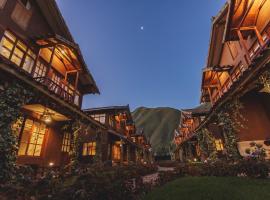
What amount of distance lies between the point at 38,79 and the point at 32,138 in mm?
3926

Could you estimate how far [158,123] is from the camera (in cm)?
12650

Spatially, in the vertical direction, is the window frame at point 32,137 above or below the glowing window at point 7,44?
below

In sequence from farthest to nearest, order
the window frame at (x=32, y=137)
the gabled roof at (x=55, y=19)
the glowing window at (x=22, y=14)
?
the gabled roof at (x=55, y=19) < the window frame at (x=32, y=137) < the glowing window at (x=22, y=14)

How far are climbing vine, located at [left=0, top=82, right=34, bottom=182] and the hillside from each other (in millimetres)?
95915

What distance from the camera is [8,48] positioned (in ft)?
28.9

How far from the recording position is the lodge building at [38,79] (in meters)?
6.25

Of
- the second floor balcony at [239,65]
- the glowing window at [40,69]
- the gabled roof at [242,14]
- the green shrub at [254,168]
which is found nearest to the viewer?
the green shrub at [254,168]

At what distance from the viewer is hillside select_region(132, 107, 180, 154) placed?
106 meters

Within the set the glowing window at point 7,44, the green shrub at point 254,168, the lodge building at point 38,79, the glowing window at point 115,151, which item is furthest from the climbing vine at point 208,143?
the glowing window at point 7,44

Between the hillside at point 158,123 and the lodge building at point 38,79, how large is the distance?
89919mm

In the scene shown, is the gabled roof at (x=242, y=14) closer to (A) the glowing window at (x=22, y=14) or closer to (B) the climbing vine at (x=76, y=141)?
(B) the climbing vine at (x=76, y=141)

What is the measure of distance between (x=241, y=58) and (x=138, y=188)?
1174 centimetres

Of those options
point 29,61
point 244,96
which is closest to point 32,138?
point 29,61

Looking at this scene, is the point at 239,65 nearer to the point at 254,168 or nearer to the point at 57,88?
the point at 254,168
